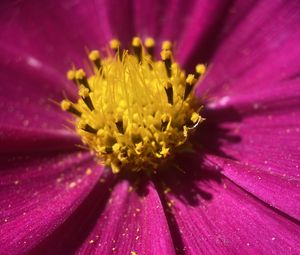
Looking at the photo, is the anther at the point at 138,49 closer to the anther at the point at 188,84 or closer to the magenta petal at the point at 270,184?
the anther at the point at 188,84

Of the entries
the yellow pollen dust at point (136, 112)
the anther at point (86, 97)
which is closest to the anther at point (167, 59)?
the yellow pollen dust at point (136, 112)

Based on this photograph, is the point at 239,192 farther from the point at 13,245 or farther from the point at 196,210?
the point at 13,245

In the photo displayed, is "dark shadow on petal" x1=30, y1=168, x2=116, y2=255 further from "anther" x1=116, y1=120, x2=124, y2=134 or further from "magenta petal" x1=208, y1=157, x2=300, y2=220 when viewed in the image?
"magenta petal" x1=208, y1=157, x2=300, y2=220

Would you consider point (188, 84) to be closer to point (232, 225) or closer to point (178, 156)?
point (178, 156)

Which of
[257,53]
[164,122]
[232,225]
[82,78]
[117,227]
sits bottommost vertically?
[232,225]

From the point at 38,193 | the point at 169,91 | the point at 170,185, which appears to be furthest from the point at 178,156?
the point at 38,193

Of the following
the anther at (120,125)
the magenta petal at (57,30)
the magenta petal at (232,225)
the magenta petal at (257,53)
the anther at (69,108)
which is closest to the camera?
the magenta petal at (232,225)

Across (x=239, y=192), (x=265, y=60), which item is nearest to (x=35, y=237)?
(x=239, y=192)
